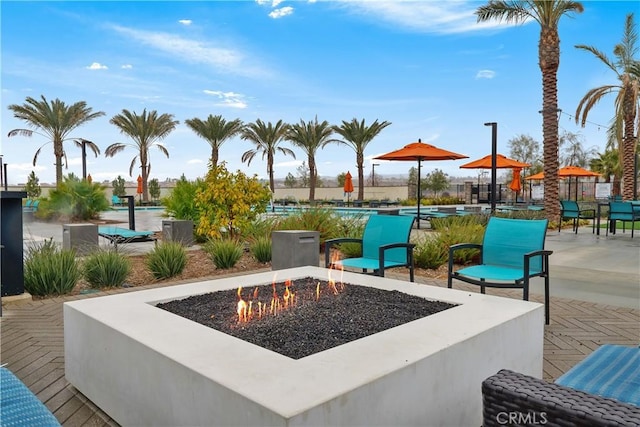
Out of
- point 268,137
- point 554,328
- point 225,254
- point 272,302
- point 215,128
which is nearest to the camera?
point 272,302

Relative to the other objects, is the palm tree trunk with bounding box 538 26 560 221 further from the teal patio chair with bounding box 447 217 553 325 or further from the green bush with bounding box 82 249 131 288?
the green bush with bounding box 82 249 131 288

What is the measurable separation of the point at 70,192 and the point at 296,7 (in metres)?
11.7

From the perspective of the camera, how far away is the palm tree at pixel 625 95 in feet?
57.9

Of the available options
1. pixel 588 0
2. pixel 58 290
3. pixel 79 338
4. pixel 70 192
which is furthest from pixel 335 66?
pixel 79 338

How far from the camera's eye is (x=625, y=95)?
17703 mm

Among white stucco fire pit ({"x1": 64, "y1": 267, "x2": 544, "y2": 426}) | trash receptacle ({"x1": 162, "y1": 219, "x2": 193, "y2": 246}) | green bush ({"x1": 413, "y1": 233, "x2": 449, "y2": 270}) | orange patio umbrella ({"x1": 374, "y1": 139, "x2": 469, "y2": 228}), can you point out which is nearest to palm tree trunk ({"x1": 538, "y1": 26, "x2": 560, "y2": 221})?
orange patio umbrella ({"x1": 374, "y1": 139, "x2": 469, "y2": 228})

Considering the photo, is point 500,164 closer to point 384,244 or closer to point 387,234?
point 387,234

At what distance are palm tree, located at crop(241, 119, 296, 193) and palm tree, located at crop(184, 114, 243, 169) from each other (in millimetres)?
1009

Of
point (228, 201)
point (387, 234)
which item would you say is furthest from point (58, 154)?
point (387, 234)

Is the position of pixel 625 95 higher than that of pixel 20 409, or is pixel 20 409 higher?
pixel 625 95

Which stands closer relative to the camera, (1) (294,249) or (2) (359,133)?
(1) (294,249)

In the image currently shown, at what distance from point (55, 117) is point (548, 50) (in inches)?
922

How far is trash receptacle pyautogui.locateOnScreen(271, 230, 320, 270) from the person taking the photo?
18.7 feet

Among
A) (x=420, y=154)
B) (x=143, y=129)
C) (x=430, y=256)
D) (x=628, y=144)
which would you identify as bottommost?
(x=430, y=256)
